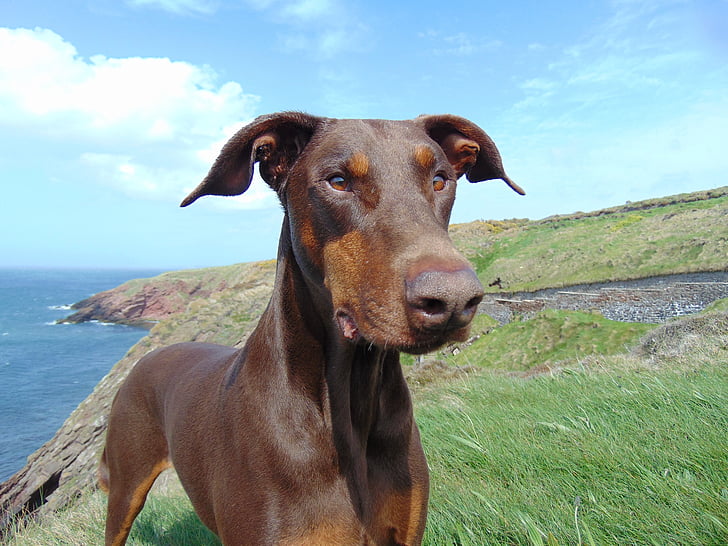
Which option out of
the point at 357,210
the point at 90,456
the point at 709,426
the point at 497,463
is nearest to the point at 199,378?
the point at 357,210

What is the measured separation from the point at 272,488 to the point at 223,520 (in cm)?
42

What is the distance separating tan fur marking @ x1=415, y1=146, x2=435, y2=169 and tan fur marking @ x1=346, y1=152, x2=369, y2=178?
0.26 meters

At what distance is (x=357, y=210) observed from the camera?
6.27ft

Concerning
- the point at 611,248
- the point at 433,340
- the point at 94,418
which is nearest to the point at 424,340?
the point at 433,340

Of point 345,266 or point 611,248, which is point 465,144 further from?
point 611,248

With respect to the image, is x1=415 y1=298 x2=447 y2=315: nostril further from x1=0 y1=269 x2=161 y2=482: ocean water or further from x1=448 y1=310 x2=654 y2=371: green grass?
x1=0 y1=269 x2=161 y2=482: ocean water

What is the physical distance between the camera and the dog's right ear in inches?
89.0

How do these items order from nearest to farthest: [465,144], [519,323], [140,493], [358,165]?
[358,165]
[465,144]
[140,493]
[519,323]

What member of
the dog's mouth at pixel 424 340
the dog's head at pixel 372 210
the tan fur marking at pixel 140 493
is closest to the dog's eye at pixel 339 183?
the dog's head at pixel 372 210

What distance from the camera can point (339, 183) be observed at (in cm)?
202

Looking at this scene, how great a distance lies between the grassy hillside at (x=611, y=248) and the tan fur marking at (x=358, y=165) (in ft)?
68.9

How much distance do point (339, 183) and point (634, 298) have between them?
2086 centimetres

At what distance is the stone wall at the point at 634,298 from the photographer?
17.8 meters

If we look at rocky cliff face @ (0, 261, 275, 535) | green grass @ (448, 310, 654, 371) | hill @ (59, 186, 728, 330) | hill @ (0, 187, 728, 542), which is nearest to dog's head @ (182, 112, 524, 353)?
hill @ (0, 187, 728, 542)
